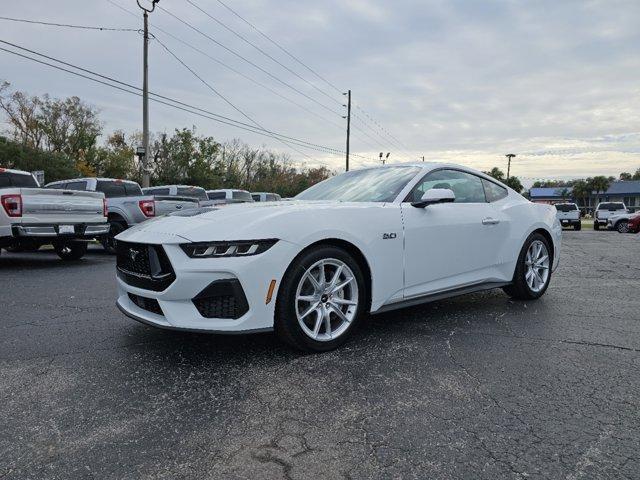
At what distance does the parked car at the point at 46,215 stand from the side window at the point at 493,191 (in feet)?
22.9

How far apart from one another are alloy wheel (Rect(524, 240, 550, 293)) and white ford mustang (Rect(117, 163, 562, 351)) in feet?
1.30

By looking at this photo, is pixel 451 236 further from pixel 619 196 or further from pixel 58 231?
pixel 619 196

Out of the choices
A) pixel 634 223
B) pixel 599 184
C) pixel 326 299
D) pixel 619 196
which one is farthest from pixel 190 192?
pixel 599 184

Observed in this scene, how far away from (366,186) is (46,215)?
6186mm

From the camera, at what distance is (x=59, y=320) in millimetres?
4340

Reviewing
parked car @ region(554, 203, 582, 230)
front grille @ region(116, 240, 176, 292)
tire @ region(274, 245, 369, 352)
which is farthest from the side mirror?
parked car @ region(554, 203, 582, 230)

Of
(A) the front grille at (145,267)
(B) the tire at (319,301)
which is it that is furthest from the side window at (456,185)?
(A) the front grille at (145,267)

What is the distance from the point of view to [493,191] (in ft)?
16.1

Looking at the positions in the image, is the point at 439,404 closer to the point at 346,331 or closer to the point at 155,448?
the point at 346,331

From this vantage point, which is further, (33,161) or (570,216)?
(33,161)

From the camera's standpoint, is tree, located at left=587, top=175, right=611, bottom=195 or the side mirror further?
tree, located at left=587, top=175, right=611, bottom=195

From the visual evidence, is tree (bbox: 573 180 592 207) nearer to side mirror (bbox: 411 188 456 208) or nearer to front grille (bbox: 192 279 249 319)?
side mirror (bbox: 411 188 456 208)

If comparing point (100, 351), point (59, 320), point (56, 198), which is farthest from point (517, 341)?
point (56, 198)

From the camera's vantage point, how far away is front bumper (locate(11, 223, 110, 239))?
7.54 meters
